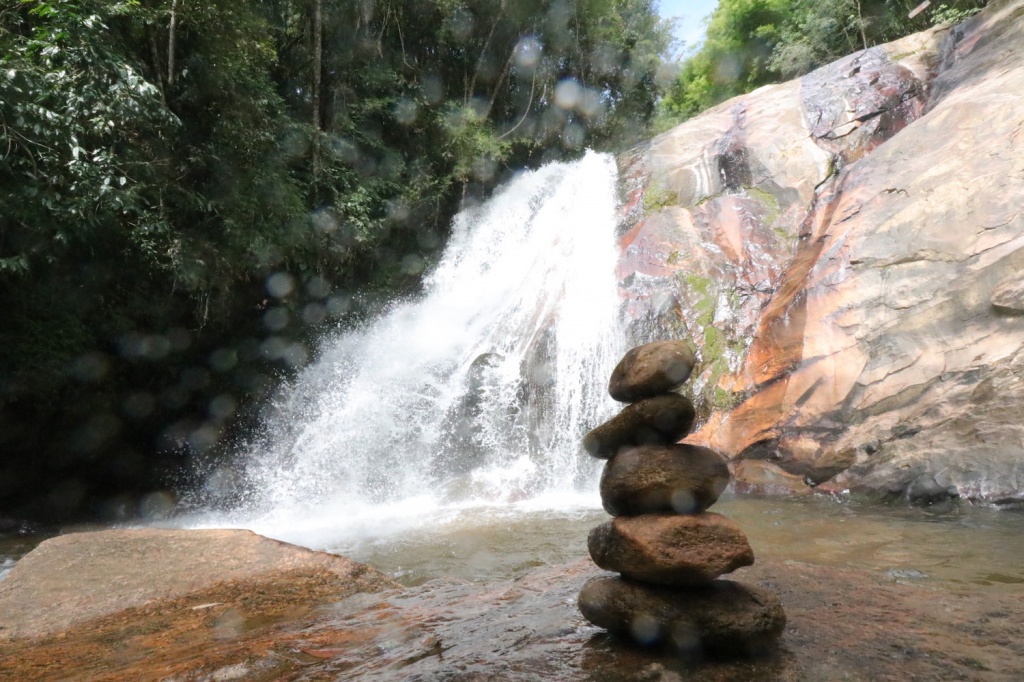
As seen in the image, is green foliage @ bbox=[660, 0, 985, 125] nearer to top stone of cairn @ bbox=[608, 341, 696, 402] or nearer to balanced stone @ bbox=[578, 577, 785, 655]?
top stone of cairn @ bbox=[608, 341, 696, 402]

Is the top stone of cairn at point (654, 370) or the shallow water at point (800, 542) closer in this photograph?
the top stone of cairn at point (654, 370)

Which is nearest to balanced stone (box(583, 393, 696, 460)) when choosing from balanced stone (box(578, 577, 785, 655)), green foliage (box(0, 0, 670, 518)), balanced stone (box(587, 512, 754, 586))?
balanced stone (box(587, 512, 754, 586))

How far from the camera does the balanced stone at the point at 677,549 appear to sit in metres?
2.83

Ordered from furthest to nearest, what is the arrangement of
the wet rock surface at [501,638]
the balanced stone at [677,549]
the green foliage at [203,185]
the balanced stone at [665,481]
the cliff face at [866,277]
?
the green foliage at [203,185]
the cliff face at [866,277]
the balanced stone at [665,481]
the balanced stone at [677,549]
the wet rock surface at [501,638]

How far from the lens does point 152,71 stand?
10141 millimetres

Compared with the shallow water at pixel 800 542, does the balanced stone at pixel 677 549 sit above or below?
above

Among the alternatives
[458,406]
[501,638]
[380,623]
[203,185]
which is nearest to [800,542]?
[501,638]

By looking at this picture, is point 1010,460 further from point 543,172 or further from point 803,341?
point 543,172

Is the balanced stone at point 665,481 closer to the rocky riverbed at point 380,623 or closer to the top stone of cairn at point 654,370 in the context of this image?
the top stone of cairn at point 654,370

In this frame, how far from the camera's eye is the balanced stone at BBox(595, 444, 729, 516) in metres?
3.02

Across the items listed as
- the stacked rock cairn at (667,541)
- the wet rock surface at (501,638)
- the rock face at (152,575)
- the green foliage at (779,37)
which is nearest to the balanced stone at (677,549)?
the stacked rock cairn at (667,541)

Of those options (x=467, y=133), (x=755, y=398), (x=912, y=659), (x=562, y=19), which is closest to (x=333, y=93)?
(x=467, y=133)

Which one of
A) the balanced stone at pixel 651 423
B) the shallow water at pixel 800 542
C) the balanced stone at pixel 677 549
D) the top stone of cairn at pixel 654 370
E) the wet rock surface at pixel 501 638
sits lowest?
the shallow water at pixel 800 542

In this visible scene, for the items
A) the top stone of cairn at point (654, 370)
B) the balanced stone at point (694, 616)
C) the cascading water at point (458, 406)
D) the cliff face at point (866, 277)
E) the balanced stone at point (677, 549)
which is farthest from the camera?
the cascading water at point (458, 406)
